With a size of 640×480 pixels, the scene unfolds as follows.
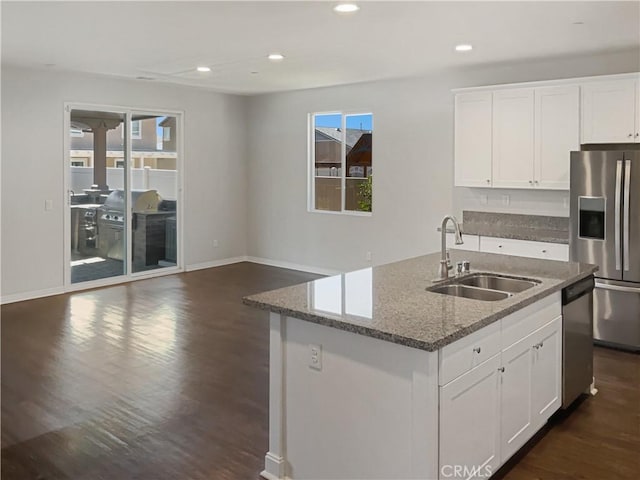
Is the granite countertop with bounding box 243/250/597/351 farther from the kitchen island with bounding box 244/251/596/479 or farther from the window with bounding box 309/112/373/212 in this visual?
the window with bounding box 309/112/373/212

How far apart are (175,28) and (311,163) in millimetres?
3951

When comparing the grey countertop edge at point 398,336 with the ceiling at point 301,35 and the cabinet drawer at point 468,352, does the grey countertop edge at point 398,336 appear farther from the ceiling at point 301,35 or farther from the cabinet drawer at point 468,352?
the ceiling at point 301,35

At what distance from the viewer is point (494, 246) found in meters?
5.83

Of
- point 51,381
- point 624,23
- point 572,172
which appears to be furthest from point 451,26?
point 51,381

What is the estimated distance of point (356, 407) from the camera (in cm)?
251

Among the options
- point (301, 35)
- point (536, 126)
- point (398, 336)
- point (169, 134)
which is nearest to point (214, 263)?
point (169, 134)

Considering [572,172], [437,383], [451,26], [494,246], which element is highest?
[451,26]

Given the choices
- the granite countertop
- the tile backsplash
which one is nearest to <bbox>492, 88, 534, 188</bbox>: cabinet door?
the tile backsplash

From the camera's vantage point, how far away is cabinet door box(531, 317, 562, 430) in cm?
312

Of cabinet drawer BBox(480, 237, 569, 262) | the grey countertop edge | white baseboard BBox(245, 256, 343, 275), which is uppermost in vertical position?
cabinet drawer BBox(480, 237, 569, 262)

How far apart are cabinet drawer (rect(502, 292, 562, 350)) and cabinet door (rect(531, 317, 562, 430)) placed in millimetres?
44

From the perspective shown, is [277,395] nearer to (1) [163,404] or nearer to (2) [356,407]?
(2) [356,407]

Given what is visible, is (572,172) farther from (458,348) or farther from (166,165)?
(166,165)

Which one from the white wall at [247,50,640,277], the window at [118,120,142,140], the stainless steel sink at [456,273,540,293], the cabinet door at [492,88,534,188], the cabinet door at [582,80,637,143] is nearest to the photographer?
the stainless steel sink at [456,273,540,293]
